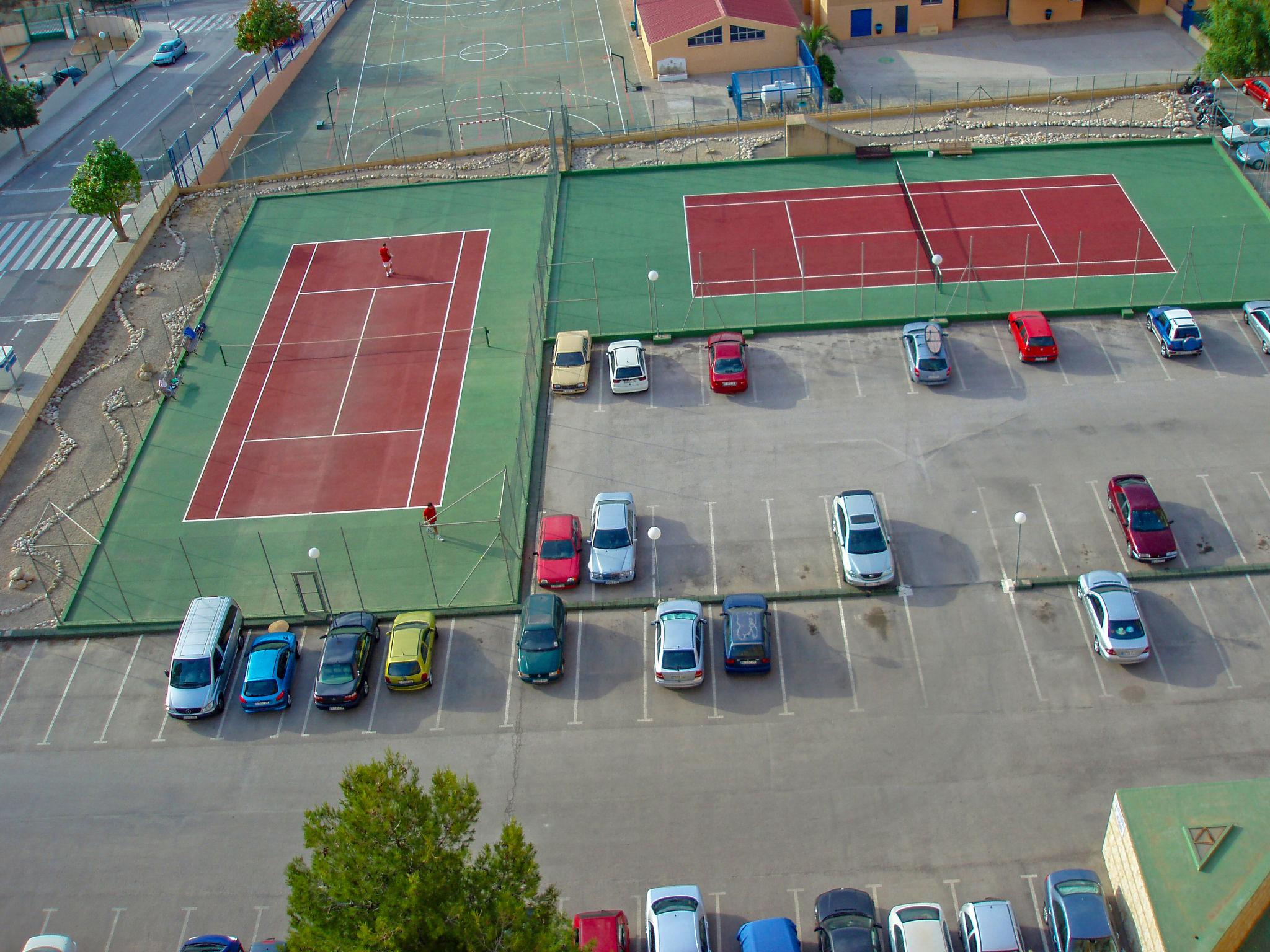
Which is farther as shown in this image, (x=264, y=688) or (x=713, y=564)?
(x=713, y=564)

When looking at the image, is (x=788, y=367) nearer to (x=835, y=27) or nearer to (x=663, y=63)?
(x=663, y=63)

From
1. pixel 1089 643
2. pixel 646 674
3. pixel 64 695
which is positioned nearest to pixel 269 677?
pixel 64 695

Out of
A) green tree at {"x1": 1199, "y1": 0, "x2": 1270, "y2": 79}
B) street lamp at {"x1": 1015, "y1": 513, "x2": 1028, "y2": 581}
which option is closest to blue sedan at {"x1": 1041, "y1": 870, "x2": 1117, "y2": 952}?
street lamp at {"x1": 1015, "y1": 513, "x2": 1028, "y2": 581}

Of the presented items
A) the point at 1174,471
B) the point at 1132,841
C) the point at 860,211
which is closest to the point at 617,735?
the point at 1132,841

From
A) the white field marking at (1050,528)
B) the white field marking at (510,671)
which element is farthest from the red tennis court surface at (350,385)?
the white field marking at (1050,528)

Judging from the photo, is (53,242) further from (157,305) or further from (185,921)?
(185,921)

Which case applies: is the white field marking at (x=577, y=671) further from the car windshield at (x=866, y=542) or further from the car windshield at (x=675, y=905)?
the car windshield at (x=866, y=542)

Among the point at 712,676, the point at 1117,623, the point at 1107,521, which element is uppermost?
the point at 1107,521

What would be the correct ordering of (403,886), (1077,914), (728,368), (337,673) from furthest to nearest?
(728,368) < (337,673) < (1077,914) < (403,886)
